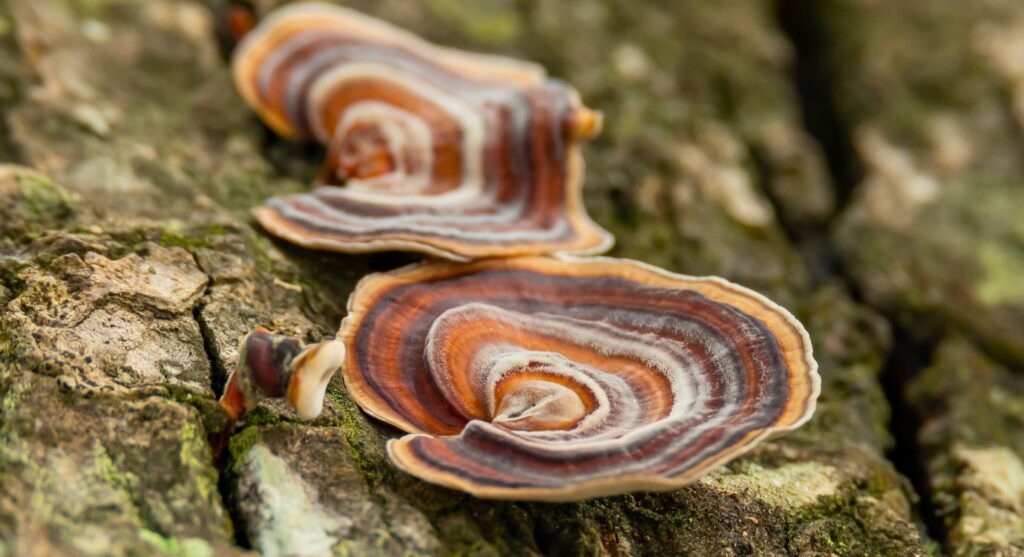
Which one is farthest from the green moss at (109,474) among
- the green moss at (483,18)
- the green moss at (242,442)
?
the green moss at (483,18)

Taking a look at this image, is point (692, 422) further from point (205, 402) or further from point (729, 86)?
point (729, 86)

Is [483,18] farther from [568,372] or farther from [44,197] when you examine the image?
[568,372]

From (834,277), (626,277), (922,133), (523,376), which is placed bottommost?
(523,376)

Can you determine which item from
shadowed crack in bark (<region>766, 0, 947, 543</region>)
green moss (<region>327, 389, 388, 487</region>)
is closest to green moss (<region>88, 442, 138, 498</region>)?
green moss (<region>327, 389, 388, 487</region>)

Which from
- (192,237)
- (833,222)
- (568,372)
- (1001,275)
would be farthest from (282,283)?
(1001,275)

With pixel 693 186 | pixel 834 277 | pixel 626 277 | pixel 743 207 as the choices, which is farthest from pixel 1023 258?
pixel 626 277

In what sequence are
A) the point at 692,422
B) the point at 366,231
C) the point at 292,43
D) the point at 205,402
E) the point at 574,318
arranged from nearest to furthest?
the point at 692,422, the point at 205,402, the point at 574,318, the point at 366,231, the point at 292,43
